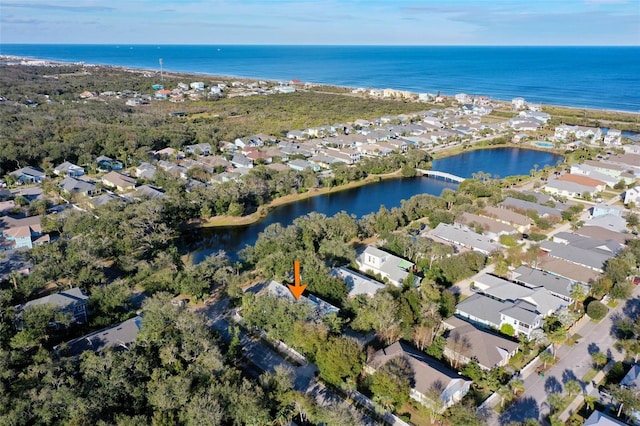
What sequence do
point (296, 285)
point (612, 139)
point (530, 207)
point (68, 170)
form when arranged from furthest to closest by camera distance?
point (612, 139)
point (68, 170)
point (530, 207)
point (296, 285)

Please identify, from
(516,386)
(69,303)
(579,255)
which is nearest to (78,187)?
(69,303)

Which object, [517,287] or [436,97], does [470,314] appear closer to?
[517,287]

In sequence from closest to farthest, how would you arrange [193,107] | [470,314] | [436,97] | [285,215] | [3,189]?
[470,314]
[285,215]
[3,189]
[193,107]
[436,97]

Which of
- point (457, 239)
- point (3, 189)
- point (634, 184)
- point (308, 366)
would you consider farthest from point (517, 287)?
point (3, 189)

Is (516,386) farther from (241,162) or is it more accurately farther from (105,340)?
(241,162)

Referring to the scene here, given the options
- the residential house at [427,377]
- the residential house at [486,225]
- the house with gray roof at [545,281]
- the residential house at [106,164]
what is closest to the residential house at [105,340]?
the residential house at [427,377]

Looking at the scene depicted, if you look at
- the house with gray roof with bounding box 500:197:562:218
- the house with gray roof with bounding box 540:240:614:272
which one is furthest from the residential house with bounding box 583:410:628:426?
the house with gray roof with bounding box 500:197:562:218
